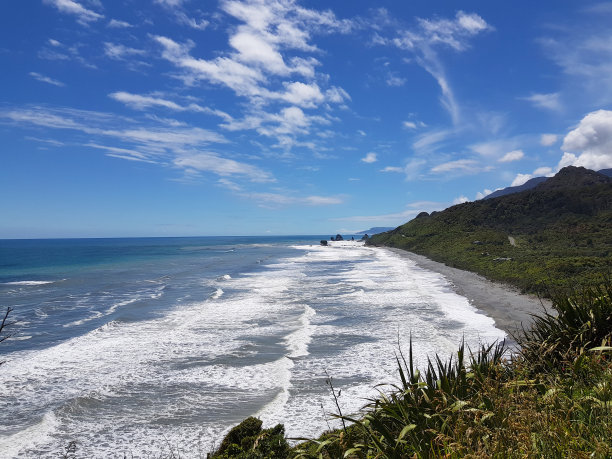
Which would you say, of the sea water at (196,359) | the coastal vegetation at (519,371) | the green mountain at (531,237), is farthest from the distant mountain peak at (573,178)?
the sea water at (196,359)

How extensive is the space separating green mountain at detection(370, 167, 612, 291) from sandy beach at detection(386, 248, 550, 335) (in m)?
1.26

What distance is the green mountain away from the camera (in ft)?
98.1

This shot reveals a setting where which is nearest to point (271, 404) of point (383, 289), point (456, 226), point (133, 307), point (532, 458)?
point (532, 458)

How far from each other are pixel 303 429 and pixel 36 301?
2714cm

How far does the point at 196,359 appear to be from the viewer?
14.7 metres

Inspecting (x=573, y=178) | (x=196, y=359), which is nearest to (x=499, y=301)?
(x=196, y=359)

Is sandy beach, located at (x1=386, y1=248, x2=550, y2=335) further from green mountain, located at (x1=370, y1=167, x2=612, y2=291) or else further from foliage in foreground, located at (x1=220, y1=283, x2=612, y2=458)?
foliage in foreground, located at (x1=220, y1=283, x2=612, y2=458)

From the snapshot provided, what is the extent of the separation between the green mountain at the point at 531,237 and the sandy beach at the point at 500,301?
126 centimetres

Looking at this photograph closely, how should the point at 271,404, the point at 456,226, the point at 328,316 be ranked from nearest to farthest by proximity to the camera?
1. the point at 271,404
2. the point at 328,316
3. the point at 456,226

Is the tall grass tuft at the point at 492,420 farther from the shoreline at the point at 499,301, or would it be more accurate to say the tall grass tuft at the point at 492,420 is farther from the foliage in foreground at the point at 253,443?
the shoreline at the point at 499,301

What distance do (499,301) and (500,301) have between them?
0.19ft

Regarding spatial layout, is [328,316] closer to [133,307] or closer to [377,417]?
[133,307]

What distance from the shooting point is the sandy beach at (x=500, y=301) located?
A: 19203mm

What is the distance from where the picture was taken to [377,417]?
399 centimetres
